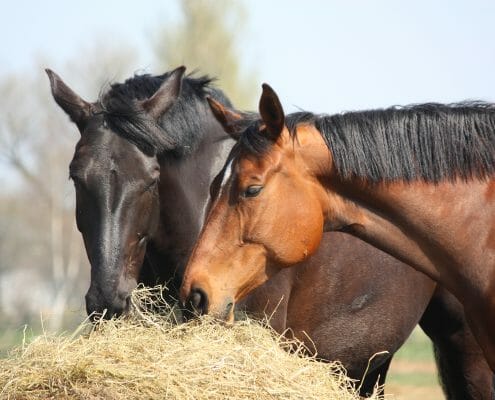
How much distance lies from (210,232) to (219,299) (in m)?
0.35

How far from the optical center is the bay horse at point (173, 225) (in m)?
4.73

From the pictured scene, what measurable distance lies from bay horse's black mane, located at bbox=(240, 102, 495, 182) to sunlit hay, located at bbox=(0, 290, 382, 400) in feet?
3.25

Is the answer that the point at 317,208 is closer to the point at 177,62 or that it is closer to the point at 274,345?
the point at 274,345

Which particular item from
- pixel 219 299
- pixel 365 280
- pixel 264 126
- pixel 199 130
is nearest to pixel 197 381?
pixel 219 299

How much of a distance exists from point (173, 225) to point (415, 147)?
159cm

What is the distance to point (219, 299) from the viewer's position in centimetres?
416

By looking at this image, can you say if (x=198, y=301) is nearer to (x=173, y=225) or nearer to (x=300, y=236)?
(x=300, y=236)

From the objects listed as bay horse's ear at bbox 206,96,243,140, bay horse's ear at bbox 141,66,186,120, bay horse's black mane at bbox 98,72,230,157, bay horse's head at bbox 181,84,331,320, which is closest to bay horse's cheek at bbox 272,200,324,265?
bay horse's head at bbox 181,84,331,320

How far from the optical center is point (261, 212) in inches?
167

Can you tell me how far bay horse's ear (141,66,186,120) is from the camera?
5.10m

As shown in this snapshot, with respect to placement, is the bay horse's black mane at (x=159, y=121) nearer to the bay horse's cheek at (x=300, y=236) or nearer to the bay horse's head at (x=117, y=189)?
the bay horse's head at (x=117, y=189)

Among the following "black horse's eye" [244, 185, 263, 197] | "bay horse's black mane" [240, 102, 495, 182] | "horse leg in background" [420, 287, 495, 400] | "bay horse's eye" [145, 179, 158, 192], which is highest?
"bay horse's black mane" [240, 102, 495, 182]

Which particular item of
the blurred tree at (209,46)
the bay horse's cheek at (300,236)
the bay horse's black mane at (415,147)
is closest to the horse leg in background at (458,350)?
the bay horse's black mane at (415,147)

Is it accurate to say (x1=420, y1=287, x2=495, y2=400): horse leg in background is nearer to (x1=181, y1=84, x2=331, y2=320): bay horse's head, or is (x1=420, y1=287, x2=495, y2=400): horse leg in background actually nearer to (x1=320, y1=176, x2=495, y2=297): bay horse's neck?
(x1=320, y1=176, x2=495, y2=297): bay horse's neck
